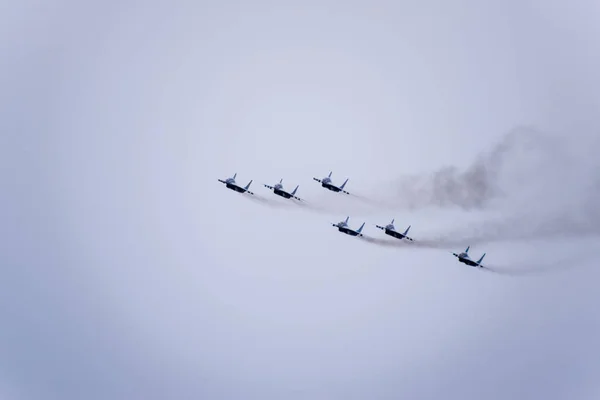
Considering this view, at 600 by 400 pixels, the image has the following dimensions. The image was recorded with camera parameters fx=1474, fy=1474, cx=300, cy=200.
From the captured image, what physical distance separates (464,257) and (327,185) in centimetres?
1293

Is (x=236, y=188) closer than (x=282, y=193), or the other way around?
(x=282, y=193)

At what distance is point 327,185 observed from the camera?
406 feet

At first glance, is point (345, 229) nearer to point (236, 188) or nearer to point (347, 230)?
point (347, 230)

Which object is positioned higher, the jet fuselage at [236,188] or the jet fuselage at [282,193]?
the jet fuselage at [282,193]

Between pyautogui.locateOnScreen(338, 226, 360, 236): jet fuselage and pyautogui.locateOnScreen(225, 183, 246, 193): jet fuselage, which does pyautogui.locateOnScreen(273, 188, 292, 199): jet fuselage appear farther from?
pyautogui.locateOnScreen(338, 226, 360, 236): jet fuselage

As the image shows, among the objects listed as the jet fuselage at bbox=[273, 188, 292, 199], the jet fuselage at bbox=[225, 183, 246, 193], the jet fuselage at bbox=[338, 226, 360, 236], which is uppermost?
the jet fuselage at bbox=[273, 188, 292, 199]

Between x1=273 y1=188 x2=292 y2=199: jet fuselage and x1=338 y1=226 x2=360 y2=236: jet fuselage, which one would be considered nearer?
x1=338 y1=226 x2=360 y2=236: jet fuselage

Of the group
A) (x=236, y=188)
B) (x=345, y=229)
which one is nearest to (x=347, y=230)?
(x=345, y=229)

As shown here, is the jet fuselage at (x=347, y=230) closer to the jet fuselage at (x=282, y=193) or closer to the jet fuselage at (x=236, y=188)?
the jet fuselage at (x=282, y=193)

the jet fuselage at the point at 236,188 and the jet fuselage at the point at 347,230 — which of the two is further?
the jet fuselage at the point at 236,188

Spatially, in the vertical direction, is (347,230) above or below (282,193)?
Answer: below

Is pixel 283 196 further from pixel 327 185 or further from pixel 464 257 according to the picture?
pixel 464 257

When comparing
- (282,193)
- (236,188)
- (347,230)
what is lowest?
(236,188)

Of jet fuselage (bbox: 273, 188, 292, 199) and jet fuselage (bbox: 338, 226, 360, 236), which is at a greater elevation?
jet fuselage (bbox: 273, 188, 292, 199)
